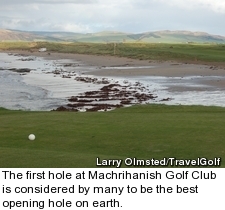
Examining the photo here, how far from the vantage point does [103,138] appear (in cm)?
1483

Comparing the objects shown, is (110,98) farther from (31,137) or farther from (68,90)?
(31,137)

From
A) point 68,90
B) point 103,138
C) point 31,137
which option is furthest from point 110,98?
point 31,137

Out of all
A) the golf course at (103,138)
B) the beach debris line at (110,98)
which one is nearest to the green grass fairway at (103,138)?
the golf course at (103,138)

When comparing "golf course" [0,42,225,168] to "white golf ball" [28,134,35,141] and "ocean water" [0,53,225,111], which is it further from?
"ocean water" [0,53,225,111]

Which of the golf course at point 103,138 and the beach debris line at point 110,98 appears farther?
the beach debris line at point 110,98

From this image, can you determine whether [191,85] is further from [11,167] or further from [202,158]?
[11,167]

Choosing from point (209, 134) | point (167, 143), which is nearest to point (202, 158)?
point (167, 143)

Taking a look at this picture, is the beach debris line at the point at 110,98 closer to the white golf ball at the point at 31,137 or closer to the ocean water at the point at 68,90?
the ocean water at the point at 68,90

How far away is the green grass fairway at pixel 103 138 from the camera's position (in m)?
11.5

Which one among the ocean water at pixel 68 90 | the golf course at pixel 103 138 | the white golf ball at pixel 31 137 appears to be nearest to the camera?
the golf course at pixel 103 138

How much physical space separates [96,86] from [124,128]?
3098 cm

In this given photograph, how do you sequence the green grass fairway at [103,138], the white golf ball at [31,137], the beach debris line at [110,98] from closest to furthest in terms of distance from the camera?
the green grass fairway at [103,138] → the white golf ball at [31,137] → the beach debris line at [110,98]

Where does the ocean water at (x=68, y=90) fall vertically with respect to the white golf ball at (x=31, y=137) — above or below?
below

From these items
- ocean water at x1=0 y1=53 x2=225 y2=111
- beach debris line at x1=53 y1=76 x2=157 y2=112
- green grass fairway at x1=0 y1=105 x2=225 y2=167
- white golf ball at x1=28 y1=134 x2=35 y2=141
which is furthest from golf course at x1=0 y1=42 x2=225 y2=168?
ocean water at x1=0 y1=53 x2=225 y2=111
